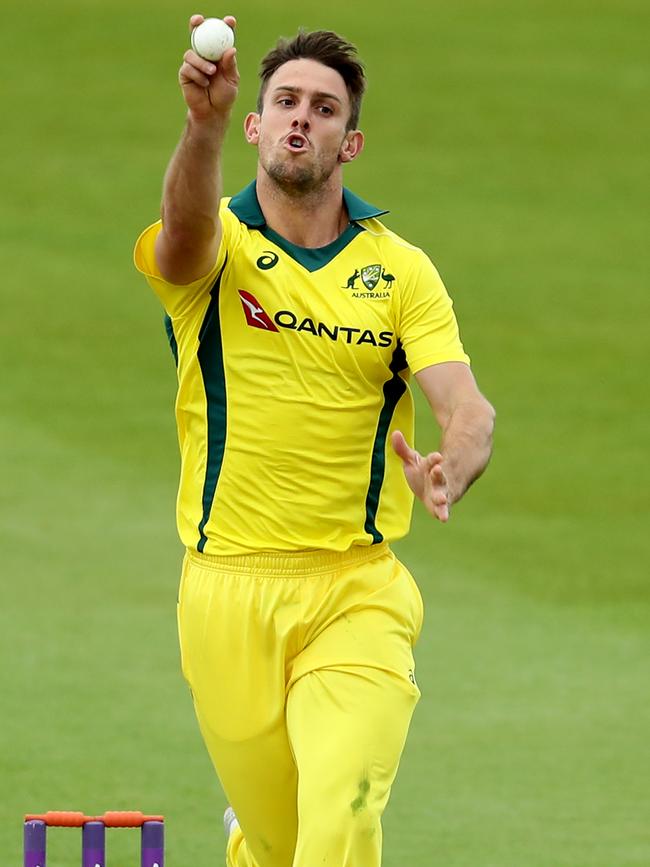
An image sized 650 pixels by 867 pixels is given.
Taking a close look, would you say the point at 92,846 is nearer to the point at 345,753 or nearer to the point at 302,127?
the point at 345,753

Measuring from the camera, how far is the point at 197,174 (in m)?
5.15

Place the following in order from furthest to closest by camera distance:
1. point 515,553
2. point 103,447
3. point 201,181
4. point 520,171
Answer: point 520,171 < point 103,447 < point 515,553 < point 201,181

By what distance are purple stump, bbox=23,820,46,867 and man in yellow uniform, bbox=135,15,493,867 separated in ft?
1.94

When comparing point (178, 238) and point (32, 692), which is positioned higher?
point (178, 238)

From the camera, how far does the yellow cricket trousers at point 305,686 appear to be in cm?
535

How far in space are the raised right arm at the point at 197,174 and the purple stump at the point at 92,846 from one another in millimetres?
1587

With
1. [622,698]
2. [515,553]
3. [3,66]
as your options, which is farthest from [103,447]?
[3,66]

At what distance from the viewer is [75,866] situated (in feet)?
24.9

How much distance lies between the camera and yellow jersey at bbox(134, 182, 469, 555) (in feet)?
18.3

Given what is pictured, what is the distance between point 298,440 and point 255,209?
710 mm

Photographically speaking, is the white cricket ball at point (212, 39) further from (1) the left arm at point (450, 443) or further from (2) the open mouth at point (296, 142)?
(1) the left arm at point (450, 443)

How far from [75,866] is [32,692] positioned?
2.35 metres

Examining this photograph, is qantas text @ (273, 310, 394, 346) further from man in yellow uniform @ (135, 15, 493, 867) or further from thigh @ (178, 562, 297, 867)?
thigh @ (178, 562, 297, 867)

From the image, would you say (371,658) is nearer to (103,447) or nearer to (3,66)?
(103,447)
